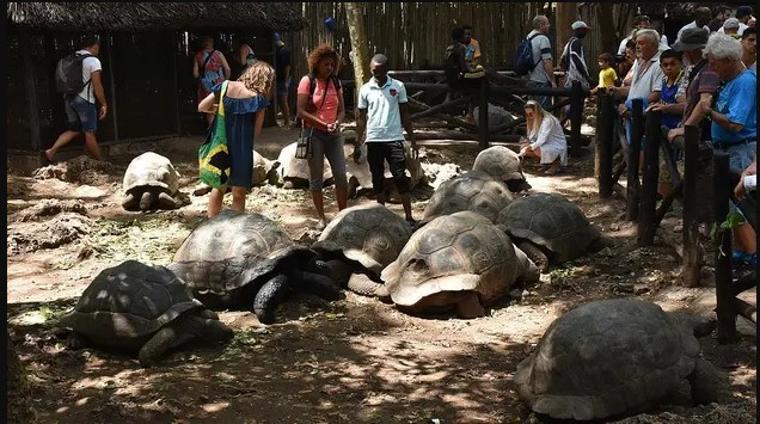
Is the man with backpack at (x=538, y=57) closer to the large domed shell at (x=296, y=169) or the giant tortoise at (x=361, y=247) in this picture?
the large domed shell at (x=296, y=169)

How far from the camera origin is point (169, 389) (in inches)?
211

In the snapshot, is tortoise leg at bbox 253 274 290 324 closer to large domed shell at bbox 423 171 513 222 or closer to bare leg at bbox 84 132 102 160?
large domed shell at bbox 423 171 513 222

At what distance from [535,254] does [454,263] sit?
56.5 inches

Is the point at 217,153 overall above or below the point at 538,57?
below

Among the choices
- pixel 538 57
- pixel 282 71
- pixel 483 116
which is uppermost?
pixel 538 57

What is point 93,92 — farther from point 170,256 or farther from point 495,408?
point 495,408

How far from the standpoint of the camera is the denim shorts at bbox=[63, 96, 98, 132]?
41.4 feet

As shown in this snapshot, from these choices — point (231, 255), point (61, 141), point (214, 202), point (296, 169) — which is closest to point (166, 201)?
point (296, 169)

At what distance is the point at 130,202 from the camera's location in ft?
35.8

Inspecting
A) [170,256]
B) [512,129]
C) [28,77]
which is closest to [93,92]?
[28,77]

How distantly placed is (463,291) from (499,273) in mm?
406

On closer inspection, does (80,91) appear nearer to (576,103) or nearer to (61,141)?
(61,141)

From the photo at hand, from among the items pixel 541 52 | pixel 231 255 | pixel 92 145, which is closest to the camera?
pixel 231 255

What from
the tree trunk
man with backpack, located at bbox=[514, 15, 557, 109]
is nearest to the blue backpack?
man with backpack, located at bbox=[514, 15, 557, 109]
